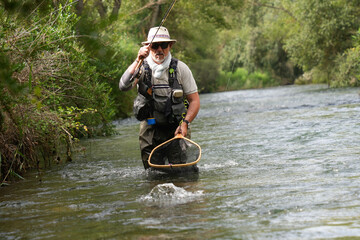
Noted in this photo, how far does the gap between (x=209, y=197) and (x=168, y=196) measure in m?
0.43

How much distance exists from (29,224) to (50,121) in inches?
116

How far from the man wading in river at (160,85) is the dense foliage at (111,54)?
572mm

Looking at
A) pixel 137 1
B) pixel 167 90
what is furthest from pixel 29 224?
pixel 137 1

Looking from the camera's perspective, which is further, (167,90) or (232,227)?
(167,90)

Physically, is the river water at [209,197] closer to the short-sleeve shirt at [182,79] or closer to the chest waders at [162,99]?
the chest waders at [162,99]

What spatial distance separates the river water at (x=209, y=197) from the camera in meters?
4.48

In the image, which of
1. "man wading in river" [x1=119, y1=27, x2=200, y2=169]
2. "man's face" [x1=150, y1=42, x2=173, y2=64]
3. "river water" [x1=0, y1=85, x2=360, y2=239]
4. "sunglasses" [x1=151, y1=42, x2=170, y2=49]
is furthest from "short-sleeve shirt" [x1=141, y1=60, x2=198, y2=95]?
"river water" [x1=0, y1=85, x2=360, y2=239]

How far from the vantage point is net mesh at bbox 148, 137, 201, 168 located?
7.02 meters

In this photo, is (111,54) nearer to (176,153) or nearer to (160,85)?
(160,85)

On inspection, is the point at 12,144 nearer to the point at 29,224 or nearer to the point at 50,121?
the point at 50,121

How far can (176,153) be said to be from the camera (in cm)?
717

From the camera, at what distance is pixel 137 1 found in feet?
93.0

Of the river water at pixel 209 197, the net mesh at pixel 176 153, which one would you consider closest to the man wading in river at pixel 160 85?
the net mesh at pixel 176 153

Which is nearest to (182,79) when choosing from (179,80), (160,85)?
(179,80)
